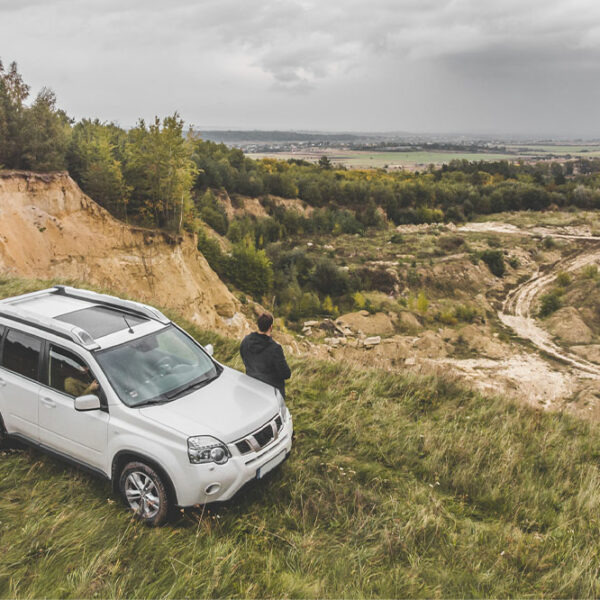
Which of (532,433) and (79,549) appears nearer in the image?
(79,549)

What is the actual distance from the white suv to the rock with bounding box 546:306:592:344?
1269 inches

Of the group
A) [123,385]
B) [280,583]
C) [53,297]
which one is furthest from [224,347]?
[280,583]

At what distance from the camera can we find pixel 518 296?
1634 inches

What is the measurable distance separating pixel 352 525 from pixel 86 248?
2015cm

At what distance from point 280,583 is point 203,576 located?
665 mm

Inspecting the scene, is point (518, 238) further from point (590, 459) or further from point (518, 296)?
point (590, 459)

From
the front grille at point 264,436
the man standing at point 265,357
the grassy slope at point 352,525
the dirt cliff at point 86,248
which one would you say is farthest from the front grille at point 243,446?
the dirt cliff at point 86,248

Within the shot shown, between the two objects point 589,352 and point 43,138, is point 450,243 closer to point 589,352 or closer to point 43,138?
point 589,352

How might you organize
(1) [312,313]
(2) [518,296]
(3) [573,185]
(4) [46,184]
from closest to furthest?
(4) [46,184] < (1) [312,313] < (2) [518,296] < (3) [573,185]

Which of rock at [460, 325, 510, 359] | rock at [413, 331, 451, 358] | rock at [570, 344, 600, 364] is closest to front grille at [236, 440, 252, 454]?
rock at [413, 331, 451, 358]

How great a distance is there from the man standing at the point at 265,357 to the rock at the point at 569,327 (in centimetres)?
3153

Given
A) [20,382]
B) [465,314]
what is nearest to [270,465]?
[20,382]

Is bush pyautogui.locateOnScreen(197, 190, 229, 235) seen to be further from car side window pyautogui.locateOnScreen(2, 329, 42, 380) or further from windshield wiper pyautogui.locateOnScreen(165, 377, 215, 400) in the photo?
windshield wiper pyautogui.locateOnScreen(165, 377, 215, 400)

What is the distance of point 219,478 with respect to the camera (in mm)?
4484
